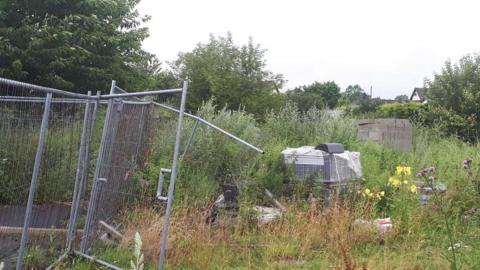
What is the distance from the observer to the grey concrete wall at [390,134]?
403 inches

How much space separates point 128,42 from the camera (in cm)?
1656

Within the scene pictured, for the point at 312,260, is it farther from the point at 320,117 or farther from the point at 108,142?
the point at 320,117

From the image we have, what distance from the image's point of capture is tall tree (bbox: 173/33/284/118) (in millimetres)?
21797

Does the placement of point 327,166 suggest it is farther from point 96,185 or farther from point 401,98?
point 401,98

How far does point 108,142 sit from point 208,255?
1559 mm

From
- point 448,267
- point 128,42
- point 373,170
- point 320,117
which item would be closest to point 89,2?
point 128,42

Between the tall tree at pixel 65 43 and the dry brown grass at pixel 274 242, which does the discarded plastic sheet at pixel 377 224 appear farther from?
the tall tree at pixel 65 43

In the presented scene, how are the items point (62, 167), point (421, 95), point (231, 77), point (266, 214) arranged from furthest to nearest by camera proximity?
point (421, 95)
point (231, 77)
point (266, 214)
point (62, 167)

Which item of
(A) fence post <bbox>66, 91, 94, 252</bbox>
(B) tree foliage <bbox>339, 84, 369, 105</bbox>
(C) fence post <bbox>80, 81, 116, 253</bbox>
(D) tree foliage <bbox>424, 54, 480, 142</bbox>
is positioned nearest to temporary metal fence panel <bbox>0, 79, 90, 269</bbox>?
(A) fence post <bbox>66, 91, 94, 252</bbox>

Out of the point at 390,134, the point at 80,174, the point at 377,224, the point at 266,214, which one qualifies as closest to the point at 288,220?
the point at 266,214

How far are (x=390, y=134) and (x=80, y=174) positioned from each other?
785 centimetres

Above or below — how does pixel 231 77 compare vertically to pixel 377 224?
above

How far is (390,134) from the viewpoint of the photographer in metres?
10.6

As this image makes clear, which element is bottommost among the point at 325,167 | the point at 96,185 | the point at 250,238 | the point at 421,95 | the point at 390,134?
the point at 250,238
